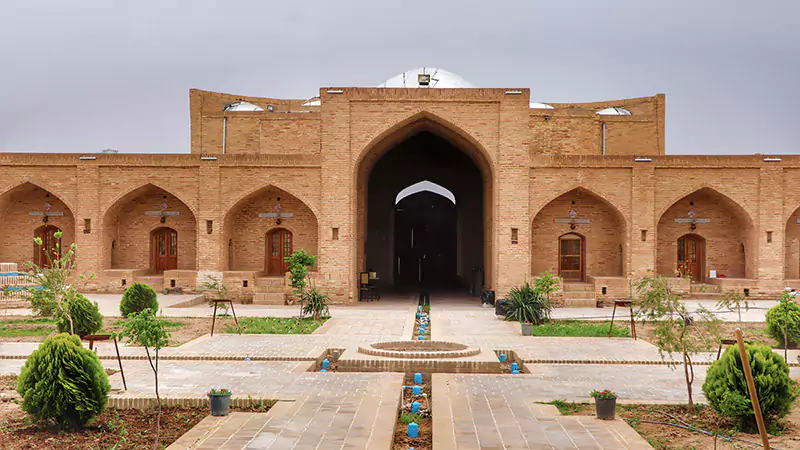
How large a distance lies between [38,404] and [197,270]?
13.1 meters

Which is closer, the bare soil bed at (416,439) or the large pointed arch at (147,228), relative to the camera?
the bare soil bed at (416,439)

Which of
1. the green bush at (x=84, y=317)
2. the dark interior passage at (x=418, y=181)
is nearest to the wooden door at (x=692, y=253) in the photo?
the dark interior passage at (x=418, y=181)

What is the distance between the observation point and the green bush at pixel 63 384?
5.43 m

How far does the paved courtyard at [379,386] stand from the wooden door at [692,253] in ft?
29.7

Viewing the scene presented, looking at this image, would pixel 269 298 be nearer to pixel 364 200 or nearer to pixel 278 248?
pixel 278 248

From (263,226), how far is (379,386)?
489 inches

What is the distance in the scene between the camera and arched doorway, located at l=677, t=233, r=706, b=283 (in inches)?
755

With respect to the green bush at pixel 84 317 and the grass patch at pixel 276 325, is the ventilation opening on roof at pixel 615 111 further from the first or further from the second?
the green bush at pixel 84 317

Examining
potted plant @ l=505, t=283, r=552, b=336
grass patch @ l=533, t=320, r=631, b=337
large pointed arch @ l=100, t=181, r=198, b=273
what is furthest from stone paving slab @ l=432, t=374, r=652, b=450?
large pointed arch @ l=100, t=181, r=198, b=273

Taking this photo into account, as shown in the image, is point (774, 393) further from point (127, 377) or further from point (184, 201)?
point (184, 201)

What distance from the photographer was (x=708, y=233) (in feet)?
62.5

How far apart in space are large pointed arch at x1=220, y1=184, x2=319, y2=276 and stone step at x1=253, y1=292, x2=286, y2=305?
1.36m

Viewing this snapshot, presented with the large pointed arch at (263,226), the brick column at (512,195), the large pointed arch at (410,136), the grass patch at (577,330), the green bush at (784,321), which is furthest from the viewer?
the large pointed arch at (263,226)

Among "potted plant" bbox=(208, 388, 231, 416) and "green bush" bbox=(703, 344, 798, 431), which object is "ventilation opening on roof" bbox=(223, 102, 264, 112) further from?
"green bush" bbox=(703, 344, 798, 431)
